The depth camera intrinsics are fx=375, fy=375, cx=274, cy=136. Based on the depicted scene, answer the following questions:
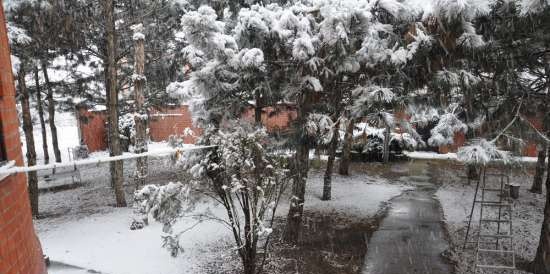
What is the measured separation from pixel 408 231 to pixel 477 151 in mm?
3833

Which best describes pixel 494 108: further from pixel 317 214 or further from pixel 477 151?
pixel 317 214

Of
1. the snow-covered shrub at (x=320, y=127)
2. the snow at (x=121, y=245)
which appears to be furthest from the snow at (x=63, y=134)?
the snow-covered shrub at (x=320, y=127)

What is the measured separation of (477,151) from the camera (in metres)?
4.89

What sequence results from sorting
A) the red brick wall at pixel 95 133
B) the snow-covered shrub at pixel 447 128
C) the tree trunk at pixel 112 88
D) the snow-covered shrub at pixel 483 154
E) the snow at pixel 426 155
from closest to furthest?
the snow-covered shrub at pixel 483 154
the tree trunk at pixel 112 88
the snow-covered shrub at pixel 447 128
the snow at pixel 426 155
the red brick wall at pixel 95 133

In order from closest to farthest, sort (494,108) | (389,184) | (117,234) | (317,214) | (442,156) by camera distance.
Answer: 1. (494,108)
2. (117,234)
3. (317,214)
4. (389,184)
5. (442,156)

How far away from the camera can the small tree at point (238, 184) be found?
485cm

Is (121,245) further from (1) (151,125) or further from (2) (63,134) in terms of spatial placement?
(2) (63,134)

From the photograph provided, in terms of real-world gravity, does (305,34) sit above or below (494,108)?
above

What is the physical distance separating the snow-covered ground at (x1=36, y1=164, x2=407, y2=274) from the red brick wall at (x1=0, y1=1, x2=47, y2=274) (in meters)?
4.43

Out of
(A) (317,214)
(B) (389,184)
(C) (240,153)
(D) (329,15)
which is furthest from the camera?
(B) (389,184)

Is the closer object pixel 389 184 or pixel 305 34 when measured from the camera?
pixel 305 34

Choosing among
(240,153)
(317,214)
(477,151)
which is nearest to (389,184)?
(317,214)

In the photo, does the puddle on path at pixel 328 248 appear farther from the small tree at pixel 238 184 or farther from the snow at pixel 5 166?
the snow at pixel 5 166

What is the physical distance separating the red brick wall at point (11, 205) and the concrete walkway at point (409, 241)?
5333 mm
